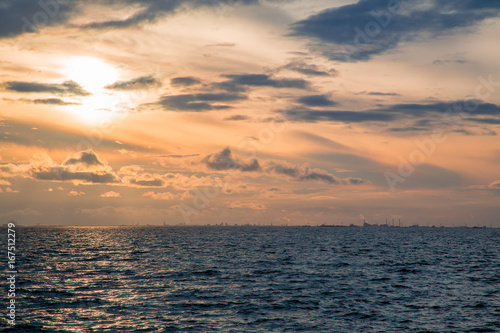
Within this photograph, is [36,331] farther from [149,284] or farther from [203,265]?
[203,265]

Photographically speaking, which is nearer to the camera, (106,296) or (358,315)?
(358,315)

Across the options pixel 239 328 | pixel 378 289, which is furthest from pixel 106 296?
pixel 378 289

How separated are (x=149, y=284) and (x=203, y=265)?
66.7 ft

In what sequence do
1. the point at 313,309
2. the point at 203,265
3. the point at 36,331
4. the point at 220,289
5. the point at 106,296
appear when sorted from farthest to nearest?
the point at 203,265
the point at 220,289
the point at 106,296
the point at 313,309
the point at 36,331

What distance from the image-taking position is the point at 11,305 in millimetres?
39000

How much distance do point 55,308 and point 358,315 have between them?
1090 inches

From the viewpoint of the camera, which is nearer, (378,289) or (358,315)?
(358,315)

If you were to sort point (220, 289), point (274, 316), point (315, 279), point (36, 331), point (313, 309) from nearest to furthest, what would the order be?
→ point (36, 331), point (274, 316), point (313, 309), point (220, 289), point (315, 279)

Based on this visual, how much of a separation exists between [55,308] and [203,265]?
3399 centimetres

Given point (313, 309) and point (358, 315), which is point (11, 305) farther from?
point (358, 315)

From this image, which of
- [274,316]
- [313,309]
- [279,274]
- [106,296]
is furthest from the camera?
[279,274]

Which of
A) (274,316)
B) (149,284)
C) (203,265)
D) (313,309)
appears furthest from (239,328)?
(203,265)

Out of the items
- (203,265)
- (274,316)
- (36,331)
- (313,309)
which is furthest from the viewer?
(203,265)

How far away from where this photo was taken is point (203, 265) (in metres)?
70.8
